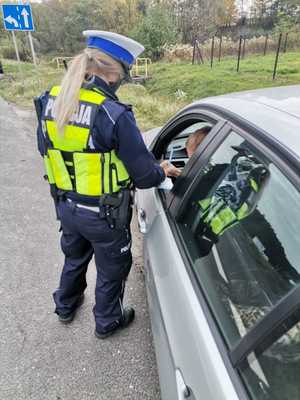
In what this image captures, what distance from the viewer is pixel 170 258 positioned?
59.4 inches

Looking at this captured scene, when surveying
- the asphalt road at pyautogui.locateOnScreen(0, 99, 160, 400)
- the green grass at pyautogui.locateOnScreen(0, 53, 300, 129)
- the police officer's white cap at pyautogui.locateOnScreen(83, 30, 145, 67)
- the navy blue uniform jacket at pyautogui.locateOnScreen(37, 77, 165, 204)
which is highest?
the police officer's white cap at pyautogui.locateOnScreen(83, 30, 145, 67)

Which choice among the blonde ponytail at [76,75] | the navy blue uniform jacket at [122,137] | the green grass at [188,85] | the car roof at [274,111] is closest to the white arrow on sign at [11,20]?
the green grass at [188,85]

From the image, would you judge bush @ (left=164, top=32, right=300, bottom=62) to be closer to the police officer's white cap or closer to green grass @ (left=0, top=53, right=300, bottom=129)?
green grass @ (left=0, top=53, right=300, bottom=129)

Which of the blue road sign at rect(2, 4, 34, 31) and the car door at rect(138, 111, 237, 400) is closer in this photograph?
the car door at rect(138, 111, 237, 400)

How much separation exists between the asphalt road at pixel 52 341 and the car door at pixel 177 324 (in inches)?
22.8

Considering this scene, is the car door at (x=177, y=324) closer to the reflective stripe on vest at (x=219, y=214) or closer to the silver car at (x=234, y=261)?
the silver car at (x=234, y=261)

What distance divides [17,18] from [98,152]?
33.2ft

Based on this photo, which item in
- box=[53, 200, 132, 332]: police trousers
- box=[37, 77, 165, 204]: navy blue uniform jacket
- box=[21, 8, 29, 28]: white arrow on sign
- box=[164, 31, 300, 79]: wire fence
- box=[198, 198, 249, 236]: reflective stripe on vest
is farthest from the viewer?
box=[164, 31, 300, 79]: wire fence

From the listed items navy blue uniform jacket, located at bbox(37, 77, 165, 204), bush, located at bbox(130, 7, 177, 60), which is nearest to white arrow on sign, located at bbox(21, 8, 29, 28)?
navy blue uniform jacket, located at bbox(37, 77, 165, 204)

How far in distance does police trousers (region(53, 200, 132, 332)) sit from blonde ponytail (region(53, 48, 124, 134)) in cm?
51

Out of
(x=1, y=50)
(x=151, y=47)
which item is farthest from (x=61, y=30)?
(x=151, y=47)

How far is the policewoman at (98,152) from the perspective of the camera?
4.94ft

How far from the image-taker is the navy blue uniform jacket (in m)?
1.49

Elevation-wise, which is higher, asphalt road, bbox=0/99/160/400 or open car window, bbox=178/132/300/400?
open car window, bbox=178/132/300/400
